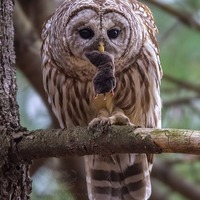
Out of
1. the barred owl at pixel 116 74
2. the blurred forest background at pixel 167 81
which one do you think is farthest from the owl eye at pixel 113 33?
the blurred forest background at pixel 167 81

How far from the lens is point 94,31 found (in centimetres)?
287

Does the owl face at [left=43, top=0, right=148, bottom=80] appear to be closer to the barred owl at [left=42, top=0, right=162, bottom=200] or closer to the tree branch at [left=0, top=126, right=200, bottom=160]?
the barred owl at [left=42, top=0, right=162, bottom=200]

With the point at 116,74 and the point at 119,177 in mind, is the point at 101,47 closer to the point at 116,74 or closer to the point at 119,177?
the point at 116,74

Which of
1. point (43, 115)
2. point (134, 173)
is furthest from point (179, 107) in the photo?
point (134, 173)

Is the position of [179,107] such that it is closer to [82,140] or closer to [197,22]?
[197,22]

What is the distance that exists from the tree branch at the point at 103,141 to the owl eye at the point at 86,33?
547 millimetres

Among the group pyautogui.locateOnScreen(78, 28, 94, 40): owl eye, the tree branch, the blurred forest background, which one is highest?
the blurred forest background

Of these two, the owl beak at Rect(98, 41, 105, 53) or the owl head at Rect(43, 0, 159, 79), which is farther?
the owl head at Rect(43, 0, 159, 79)

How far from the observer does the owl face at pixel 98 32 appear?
113 inches

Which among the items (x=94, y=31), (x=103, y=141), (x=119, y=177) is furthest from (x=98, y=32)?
(x=119, y=177)

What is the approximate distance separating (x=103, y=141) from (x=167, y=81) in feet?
7.09

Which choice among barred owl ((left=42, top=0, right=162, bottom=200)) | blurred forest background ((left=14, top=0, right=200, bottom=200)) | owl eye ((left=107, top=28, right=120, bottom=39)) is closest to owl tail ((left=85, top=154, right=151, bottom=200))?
barred owl ((left=42, top=0, right=162, bottom=200))

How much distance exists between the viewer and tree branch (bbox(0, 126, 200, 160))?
7.31ft

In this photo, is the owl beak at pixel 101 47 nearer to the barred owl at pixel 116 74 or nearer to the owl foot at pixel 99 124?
the barred owl at pixel 116 74
